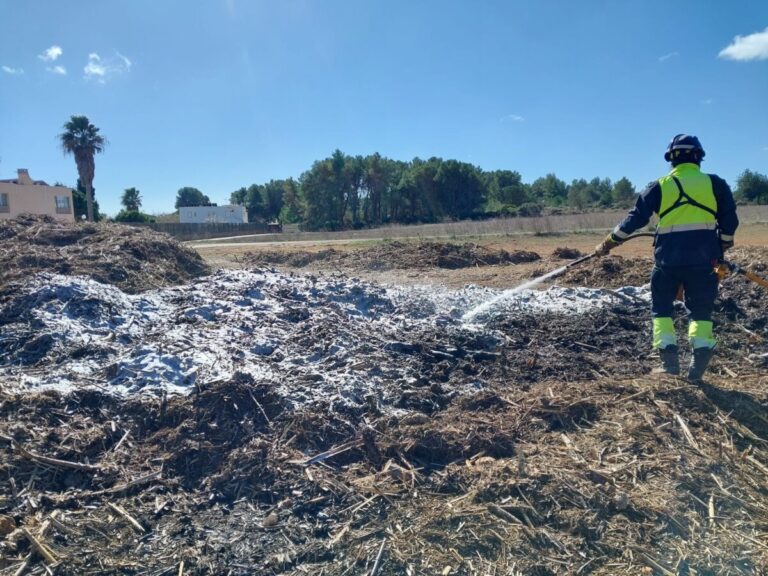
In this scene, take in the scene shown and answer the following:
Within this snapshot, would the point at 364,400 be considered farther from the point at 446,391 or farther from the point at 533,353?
the point at 533,353

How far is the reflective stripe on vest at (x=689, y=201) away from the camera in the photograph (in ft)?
15.0

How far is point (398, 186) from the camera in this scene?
62.1m

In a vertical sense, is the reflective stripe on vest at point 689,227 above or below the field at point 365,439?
above

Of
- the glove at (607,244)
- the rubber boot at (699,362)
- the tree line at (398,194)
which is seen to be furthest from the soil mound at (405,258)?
the tree line at (398,194)

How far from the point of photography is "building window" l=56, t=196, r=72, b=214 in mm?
42312

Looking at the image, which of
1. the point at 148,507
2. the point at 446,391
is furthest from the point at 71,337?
the point at 446,391

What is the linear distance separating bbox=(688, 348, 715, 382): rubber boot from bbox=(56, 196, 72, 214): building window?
46.7m

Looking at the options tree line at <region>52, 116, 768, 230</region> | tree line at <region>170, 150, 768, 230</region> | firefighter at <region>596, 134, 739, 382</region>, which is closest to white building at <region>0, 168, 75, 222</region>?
tree line at <region>52, 116, 768, 230</region>

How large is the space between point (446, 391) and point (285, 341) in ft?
5.95

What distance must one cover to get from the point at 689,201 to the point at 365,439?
10.7 feet

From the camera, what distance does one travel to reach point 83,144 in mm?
46906

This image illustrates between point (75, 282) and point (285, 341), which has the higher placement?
point (75, 282)

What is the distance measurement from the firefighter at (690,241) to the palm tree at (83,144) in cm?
4966

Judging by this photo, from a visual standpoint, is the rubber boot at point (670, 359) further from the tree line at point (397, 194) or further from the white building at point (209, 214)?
the white building at point (209, 214)
